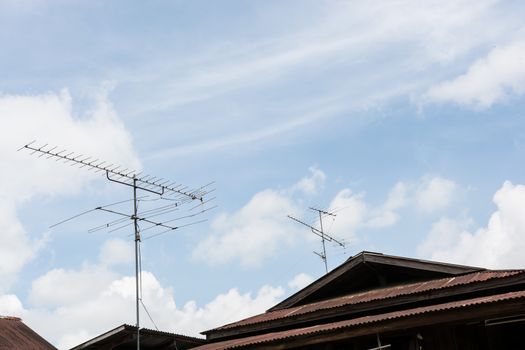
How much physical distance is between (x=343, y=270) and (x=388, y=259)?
1220mm

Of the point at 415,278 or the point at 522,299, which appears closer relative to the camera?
the point at 522,299

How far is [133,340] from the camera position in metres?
16.4

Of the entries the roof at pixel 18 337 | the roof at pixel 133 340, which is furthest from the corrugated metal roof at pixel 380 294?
the roof at pixel 18 337

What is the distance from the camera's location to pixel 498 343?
12.7m

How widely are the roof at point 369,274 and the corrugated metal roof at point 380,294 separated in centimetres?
24

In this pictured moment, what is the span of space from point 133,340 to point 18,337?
19.9 ft

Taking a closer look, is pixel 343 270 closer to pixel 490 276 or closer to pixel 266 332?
pixel 266 332

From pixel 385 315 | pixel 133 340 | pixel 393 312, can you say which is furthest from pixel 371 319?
pixel 133 340

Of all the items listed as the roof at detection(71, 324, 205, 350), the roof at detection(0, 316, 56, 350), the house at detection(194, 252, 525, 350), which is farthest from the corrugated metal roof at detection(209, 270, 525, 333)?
the roof at detection(0, 316, 56, 350)

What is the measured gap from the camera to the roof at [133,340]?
52.1 ft

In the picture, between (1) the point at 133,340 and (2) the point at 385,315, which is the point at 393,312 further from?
(1) the point at 133,340

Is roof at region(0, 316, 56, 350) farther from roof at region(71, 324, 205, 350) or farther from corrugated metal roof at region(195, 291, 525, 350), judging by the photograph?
corrugated metal roof at region(195, 291, 525, 350)

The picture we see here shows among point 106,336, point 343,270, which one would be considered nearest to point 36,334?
point 106,336

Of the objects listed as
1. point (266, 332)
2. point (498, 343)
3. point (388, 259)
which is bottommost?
point (498, 343)
